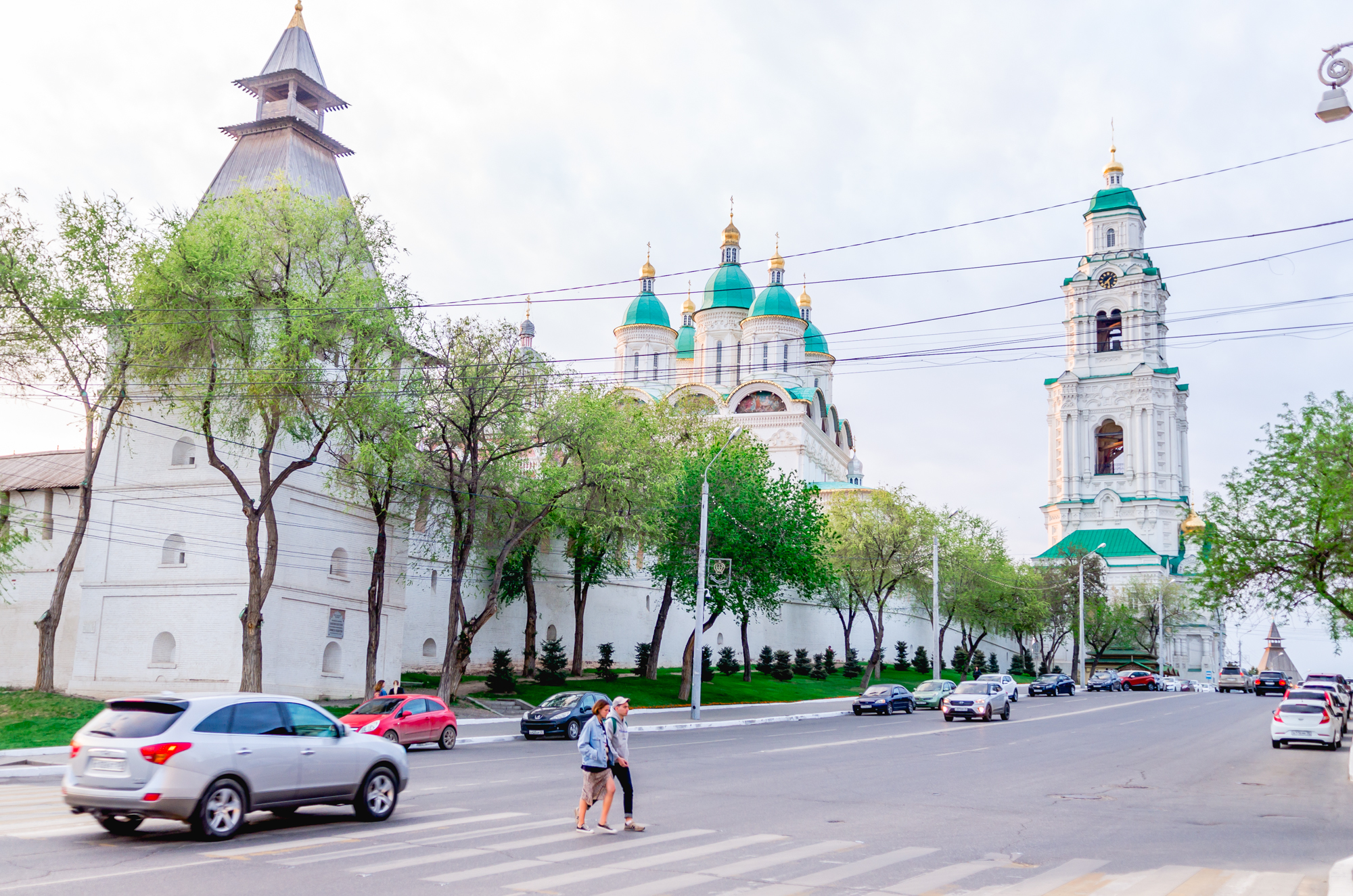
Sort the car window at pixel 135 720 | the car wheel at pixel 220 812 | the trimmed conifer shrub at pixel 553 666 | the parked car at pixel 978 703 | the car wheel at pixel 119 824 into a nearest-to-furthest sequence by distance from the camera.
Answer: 1. the car wheel at pixel 220 812
2. the car window at pixel 135 720
3. the car wheel at pixel 119 824
4. the parked car at pixel 978 703
5. the trimmed conifer shrub at pixel 553 666

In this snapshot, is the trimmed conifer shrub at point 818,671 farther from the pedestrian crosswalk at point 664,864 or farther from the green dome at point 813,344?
the pedestrian crosswalk at point 664,864

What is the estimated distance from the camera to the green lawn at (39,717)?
25078 mm

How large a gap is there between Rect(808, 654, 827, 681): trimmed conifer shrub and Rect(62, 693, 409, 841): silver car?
51.0m

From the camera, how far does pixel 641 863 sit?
1055 cm

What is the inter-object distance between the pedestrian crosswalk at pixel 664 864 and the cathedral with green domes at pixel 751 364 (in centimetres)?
6786

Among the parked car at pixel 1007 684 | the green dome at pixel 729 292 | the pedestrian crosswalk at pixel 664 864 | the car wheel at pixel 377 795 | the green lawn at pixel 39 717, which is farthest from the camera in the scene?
the green dome at pixel 729 292

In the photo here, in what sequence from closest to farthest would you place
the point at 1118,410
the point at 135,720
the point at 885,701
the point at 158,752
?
the point at 158,752, the point at 135,720, the point at 885,701, the point at 1118,410

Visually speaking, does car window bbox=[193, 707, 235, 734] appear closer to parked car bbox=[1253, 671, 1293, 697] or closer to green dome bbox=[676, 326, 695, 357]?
parked car bbox=[1253, 671, 1293, 697]

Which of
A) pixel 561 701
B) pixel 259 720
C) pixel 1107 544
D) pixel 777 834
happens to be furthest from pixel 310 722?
pixel 1107 544

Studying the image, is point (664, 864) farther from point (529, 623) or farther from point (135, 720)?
point (529, 623)

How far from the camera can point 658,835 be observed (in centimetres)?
1235

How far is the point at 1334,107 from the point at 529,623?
36718 millimetres

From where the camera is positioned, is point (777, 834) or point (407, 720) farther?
point (407, 720)

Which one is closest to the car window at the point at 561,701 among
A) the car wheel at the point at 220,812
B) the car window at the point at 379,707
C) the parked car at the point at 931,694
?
the car window at the point at 379,707
